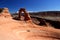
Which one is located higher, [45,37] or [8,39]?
[8,39]

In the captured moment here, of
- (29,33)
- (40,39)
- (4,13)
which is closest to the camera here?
(40,39)

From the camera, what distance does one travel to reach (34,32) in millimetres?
20188

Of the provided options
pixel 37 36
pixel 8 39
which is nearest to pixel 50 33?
pixel 37 36

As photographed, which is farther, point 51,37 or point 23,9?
point 23,9

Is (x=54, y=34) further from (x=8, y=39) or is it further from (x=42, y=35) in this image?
(x=8, y=39)

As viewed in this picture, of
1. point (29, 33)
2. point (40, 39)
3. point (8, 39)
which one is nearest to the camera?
point (8, 39)

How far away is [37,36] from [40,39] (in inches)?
40.1

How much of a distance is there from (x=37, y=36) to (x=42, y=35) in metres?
0.86

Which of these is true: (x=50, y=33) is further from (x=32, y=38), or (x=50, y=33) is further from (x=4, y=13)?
(x=4, y=13)

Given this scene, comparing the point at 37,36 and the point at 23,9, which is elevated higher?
the point at 23,9

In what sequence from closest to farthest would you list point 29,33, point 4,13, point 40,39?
point 40,39
point 29,33
point 4,13

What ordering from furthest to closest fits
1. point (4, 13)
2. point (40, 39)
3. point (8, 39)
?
1. point (4, 13)
2. point (40, 39)
3. point (8, 39)

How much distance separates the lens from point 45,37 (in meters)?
19.3

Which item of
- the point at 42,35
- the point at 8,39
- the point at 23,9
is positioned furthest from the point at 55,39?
the point at 23,9
